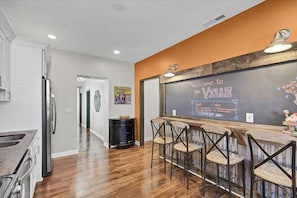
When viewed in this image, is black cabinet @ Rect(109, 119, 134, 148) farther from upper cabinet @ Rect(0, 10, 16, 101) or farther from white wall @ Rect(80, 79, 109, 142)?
upper cabinet @ Rect(0, 10, 16, 101)

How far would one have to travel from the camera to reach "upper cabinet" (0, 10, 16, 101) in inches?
80.4

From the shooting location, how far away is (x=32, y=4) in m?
2.17

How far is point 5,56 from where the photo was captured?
87.8 inches

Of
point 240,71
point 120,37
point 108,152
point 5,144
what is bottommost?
point 108,152

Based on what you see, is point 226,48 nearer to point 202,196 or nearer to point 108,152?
point 202,196

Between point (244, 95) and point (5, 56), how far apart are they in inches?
145

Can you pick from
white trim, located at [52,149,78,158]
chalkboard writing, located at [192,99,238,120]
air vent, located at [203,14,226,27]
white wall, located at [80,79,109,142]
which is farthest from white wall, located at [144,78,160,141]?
air vent, located at [203,14,226,27]

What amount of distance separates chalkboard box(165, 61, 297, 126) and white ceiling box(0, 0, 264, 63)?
3.33ft

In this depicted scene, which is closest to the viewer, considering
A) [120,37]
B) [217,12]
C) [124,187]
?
[217,12]

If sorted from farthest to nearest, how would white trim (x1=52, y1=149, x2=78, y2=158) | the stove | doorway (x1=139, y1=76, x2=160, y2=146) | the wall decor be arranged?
1. the wall decor
2. doorway (x1=139, y1=76, x2=160, y2=146)
3. white trim (x1=52, y1=149, x2=78, y2=158)
4. the stove

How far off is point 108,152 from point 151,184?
209 centimetres

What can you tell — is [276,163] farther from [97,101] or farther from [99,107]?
[97,101]

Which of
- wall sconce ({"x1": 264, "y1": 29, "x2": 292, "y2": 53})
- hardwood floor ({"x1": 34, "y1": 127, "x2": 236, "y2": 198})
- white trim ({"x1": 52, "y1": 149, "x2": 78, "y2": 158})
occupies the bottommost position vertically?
hardwood floor ({"x1": 34, "y1": 127, "x2": 236, "y2": 198})

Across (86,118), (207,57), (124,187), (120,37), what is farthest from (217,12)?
(86,118)
